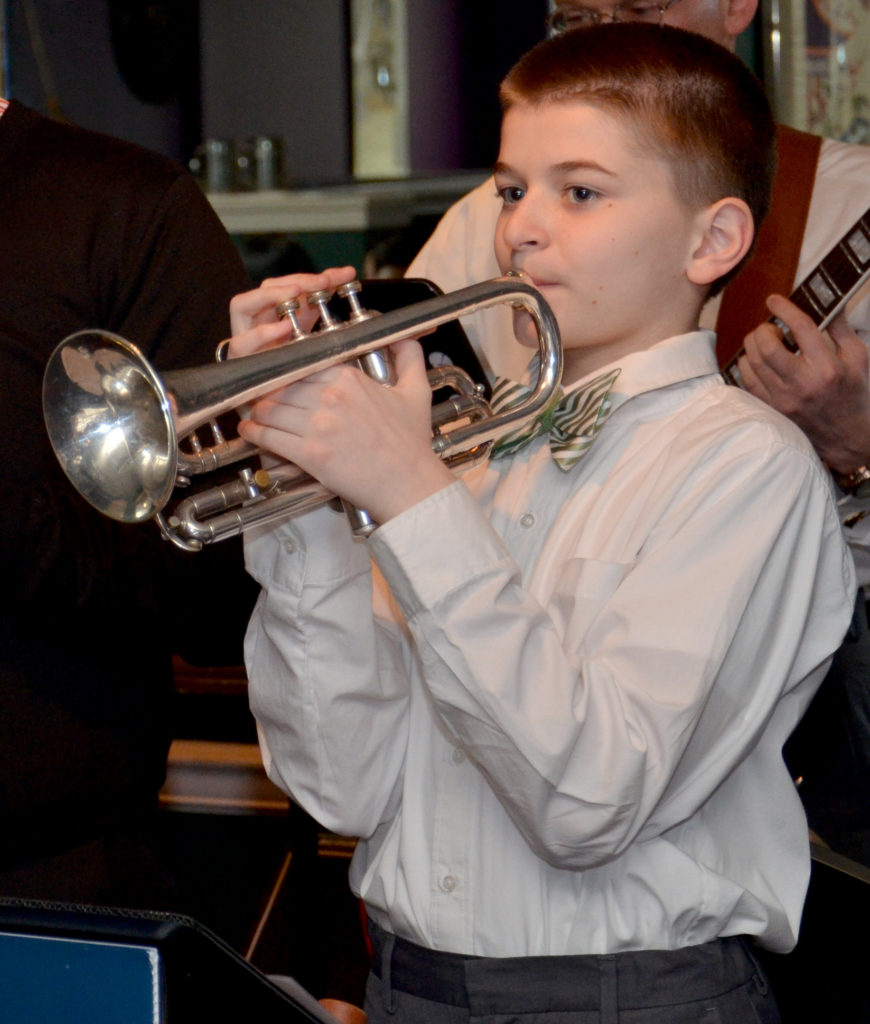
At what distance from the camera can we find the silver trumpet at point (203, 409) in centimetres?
123

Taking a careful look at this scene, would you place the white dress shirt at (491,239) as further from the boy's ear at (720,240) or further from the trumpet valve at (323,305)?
the trumpet valve at (323,305)

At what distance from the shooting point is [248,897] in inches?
122

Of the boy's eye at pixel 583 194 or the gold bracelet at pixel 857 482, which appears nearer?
the boy's eye at pixel 583 194

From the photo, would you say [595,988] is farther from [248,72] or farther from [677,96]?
[248,72]

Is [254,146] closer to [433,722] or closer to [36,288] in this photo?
[36,288]

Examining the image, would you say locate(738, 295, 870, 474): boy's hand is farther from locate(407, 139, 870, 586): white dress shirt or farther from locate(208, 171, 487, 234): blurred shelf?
locate(208, 171, 487, 234): blurred shelf

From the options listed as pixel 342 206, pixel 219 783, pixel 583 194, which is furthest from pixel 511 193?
pixel 342 206

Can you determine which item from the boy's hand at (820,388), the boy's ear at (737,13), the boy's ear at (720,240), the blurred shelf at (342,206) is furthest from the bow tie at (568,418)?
the blurred shelf at (342,206)

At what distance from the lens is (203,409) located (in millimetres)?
1224

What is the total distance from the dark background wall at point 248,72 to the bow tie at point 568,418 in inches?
149

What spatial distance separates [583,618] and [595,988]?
356 millimetres

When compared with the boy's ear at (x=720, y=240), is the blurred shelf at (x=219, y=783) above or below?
below

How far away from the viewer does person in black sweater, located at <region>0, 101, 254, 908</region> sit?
4.96 ft

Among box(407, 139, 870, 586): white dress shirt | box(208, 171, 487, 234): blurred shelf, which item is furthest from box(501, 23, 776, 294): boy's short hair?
box(208, 171, 487, 234): blurred shelf
